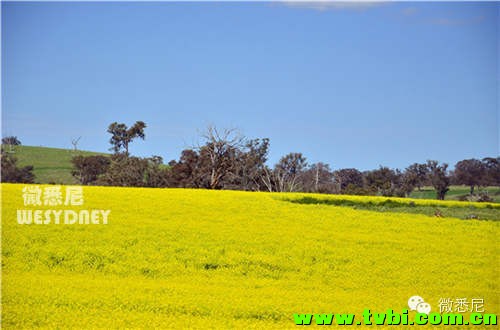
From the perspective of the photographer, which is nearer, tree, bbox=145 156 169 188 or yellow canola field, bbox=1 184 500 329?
yellow canola field, bbox=1 184 500 329

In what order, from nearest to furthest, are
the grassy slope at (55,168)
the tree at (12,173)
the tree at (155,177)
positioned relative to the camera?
the tree at (155,177) → the tree at (12,173) → the grassy slope at (55,168)

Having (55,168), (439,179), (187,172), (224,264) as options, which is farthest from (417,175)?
(224,264)

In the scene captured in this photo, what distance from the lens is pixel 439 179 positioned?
93875mm

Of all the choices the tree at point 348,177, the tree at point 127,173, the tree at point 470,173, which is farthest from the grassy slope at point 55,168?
the tree at point 127,173

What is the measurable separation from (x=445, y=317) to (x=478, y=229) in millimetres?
16715

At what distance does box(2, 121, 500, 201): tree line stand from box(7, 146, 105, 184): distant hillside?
548cm

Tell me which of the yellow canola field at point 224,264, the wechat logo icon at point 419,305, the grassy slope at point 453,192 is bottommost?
the wechat logo icon at point 419,305

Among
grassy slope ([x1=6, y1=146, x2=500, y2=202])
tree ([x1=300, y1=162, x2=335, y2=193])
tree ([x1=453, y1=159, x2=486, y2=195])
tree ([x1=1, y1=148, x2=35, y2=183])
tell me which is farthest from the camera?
tree ([x1=453, y1=159, x2=486, y2=195])

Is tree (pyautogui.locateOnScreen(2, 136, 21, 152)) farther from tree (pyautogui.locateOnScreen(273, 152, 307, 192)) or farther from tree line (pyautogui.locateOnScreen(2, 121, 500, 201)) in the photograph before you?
tree (pyautogui.locateOnScreen(273, 152, 307, 192))

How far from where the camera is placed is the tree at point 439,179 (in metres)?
93.2

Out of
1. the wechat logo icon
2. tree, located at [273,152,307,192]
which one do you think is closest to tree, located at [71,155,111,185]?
tree, located at [273,152,307,192]

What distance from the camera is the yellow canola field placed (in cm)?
1446

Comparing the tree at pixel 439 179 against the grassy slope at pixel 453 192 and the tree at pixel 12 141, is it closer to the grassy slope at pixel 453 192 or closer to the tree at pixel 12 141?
the grassy slope at pixel 453 192

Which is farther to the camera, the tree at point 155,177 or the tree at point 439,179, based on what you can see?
the tree at point 439,179
